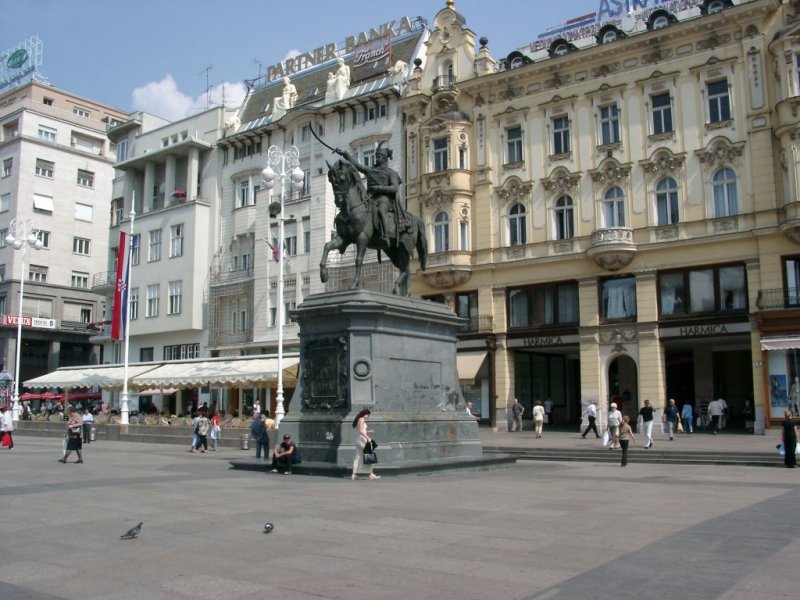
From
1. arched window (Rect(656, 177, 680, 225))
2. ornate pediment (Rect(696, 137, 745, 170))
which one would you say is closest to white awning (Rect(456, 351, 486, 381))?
arched window (Rect(656, 177, 680, 225))

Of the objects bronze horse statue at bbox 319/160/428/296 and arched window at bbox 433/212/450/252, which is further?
arched window at bbox 433/212/450/252

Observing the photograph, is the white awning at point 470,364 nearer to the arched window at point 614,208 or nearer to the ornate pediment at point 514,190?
the ornate pediment at point 514,190

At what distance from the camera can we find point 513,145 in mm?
45000

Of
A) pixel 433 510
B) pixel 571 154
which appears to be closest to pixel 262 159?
pixel 571 154

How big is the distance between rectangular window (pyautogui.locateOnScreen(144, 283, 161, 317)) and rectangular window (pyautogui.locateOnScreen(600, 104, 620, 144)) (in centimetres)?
3483

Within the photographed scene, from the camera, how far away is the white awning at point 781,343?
112 feet

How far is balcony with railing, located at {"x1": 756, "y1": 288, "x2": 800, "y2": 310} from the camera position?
35188 millimetres

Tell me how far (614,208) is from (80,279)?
5642cm

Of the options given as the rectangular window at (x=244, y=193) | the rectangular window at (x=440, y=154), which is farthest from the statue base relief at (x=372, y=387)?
the rectangular window at (x=244, y=193)

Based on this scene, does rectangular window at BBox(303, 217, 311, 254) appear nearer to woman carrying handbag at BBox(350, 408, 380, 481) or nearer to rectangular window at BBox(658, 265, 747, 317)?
rectangular window at BBox(658, 265, 747, 317)

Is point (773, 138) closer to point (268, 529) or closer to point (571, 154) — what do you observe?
point (571, 154)

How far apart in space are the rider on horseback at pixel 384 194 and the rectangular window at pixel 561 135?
24833mm

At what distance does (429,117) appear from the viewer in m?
47.1

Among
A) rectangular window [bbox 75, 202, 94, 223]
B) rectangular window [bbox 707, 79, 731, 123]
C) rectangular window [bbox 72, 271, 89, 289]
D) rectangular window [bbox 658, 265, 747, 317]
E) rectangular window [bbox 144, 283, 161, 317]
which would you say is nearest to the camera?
rectangular window [bbox 658, 265, 747, 317]
